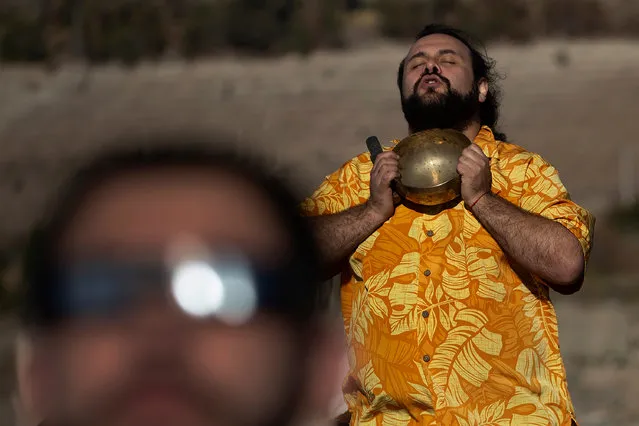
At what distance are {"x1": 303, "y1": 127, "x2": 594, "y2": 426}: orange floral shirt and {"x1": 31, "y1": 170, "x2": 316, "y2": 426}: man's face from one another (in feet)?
8.49

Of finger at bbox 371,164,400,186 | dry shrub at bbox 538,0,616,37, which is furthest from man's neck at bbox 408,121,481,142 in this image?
dry shrub at bbox 538,0,616,37

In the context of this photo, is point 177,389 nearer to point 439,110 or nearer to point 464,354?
point 464,354

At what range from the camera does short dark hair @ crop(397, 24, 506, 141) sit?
447cm

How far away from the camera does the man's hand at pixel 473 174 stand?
3863 millimetres

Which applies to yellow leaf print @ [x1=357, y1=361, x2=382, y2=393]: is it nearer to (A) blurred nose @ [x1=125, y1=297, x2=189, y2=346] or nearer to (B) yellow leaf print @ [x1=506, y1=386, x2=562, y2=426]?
(B) yellow leaf print @ [x1=506, y1=386, x2=562, y2=426]

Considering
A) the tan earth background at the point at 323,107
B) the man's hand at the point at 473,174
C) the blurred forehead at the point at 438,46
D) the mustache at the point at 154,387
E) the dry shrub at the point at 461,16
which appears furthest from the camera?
the dry shrub at the point at 461,16

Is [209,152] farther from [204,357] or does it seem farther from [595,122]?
[595,122]

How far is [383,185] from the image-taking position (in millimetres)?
3980

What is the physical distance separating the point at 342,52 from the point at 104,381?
47.6 metres

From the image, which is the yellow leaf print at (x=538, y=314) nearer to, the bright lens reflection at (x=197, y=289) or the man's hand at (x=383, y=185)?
the man's hand at (x=383, y=185)

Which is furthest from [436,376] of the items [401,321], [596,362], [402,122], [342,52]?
[342,52]

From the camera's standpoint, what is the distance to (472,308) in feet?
12.9

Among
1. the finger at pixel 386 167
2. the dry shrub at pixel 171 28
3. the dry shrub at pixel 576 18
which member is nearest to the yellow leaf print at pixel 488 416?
the finger at pixel 386 167

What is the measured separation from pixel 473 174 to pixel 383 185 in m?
0.28
